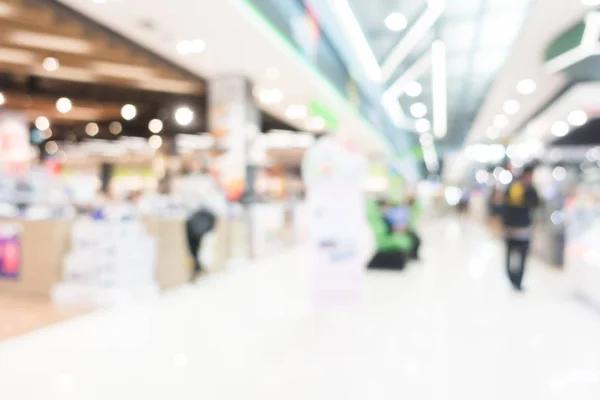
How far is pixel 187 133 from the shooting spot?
506 inches

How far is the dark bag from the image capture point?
5.16 m

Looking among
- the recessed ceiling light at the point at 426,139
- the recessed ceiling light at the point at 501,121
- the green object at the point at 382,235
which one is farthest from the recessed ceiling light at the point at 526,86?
the recessed ceiling light at the point at 426,139

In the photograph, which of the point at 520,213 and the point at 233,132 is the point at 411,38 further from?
the point at 520,213

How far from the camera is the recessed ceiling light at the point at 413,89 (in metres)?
11.6

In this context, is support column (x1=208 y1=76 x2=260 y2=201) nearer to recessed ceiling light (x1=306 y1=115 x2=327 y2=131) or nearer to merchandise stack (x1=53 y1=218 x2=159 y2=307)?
merchandise stack (x1=53 y1=218 x2=159 y2=307)

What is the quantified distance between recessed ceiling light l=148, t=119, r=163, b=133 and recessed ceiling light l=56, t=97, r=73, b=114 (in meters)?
2.01

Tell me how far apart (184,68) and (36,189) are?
2.84 metres

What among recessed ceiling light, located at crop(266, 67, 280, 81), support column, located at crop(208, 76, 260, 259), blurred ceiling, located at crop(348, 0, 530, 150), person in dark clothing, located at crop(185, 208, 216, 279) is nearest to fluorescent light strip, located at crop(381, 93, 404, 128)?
blurred ceiling, located at crop(348, 0, 530, 150)

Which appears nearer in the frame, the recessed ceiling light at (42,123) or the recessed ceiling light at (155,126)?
the recessed ceiling light at (155,126)

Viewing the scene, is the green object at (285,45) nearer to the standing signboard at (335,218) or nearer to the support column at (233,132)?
the support column at (233,132)

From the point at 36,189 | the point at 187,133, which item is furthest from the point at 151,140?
the point at 36,189

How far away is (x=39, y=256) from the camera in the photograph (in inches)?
215

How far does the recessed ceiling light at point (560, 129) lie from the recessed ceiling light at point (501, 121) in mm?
1240

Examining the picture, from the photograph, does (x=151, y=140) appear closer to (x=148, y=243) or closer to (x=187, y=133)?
(x=187, y=133)
